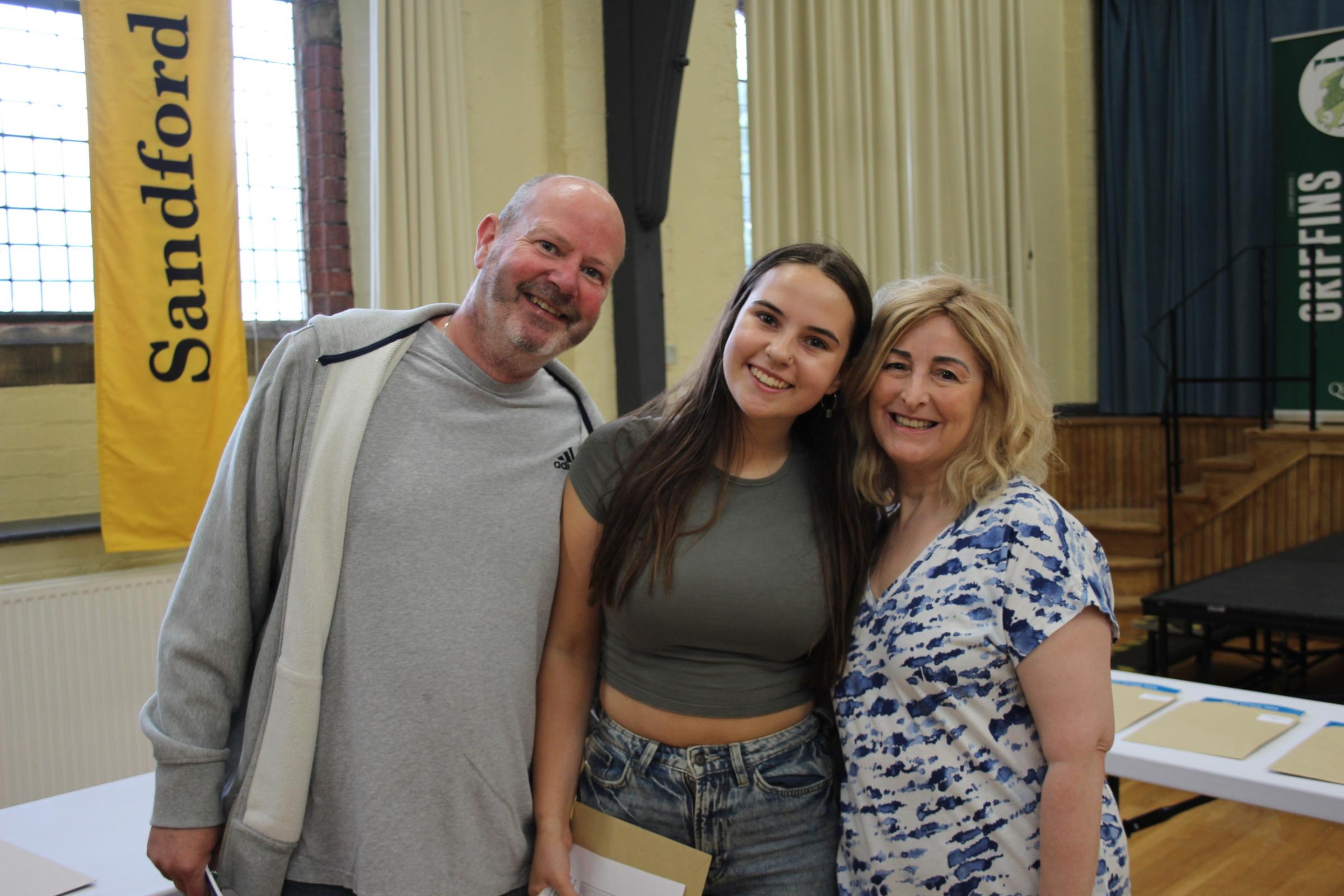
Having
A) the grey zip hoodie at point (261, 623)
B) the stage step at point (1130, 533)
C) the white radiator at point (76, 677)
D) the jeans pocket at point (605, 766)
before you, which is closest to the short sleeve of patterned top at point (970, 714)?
the jeans pocket at point (605, 766)

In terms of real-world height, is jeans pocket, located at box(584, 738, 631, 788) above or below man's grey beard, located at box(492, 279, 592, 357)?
below

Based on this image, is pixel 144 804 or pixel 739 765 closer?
pixel 739 765

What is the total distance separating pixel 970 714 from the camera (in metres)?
1.39

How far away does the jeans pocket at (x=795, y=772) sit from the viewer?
148 cm

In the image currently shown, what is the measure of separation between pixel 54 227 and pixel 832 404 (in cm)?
330

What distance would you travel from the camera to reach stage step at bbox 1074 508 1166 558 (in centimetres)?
694

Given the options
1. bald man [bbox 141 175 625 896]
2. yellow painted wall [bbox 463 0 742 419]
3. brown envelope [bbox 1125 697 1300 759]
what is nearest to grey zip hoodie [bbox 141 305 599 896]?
bald man [bbox 141 175 625 896]

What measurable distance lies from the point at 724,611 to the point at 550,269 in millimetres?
559

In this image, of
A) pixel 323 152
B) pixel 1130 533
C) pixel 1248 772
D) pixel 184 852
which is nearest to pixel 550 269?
pixel 184 852

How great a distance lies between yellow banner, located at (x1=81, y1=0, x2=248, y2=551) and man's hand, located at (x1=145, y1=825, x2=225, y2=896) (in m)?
2.38

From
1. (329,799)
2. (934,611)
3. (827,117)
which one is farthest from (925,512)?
(827,117)

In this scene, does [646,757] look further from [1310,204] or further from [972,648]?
[1310,204]

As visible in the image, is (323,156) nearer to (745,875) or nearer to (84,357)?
(84,357)

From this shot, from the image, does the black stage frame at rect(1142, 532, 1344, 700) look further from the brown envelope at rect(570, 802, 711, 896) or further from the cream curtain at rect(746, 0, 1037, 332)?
the brown envelope at rect(570, 802, 711, 896)
